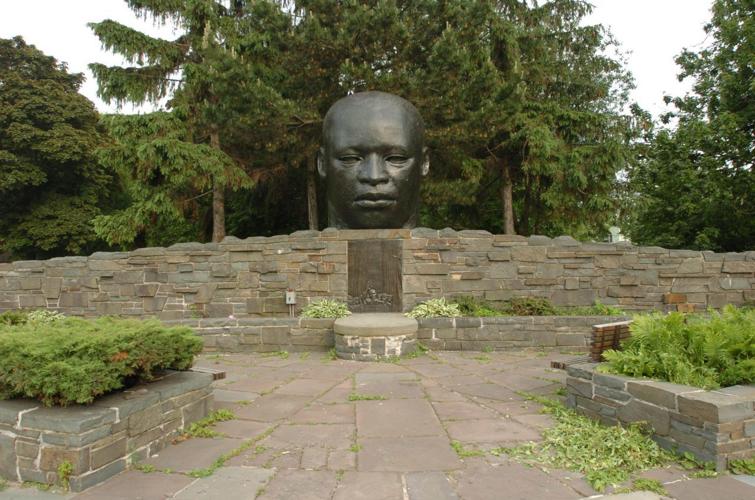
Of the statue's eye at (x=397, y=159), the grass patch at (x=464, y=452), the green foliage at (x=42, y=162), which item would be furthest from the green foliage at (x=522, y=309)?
the green foliage at (x=42, y=162)

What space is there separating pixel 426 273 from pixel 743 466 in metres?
4.79

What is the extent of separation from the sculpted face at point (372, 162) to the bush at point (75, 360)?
465cm

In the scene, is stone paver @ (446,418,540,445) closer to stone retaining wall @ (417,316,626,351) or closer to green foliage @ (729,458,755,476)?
green foliage @ (729,458,755,476)

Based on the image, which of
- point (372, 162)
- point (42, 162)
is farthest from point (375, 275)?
point (42, 162)

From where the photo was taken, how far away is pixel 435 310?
6664 millimetres

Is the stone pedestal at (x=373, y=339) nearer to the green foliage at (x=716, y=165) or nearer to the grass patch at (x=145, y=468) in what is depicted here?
the grass patch at (x=145, y=468)

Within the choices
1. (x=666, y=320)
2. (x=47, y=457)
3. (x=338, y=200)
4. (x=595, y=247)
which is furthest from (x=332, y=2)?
(x=47, y=457)

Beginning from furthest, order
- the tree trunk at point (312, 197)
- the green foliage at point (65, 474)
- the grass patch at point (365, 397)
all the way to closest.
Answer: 1. the tree trunk at point (312, 197)
2. the grass patch at point (365, 397)
3. the green foliage at point (65, 474)

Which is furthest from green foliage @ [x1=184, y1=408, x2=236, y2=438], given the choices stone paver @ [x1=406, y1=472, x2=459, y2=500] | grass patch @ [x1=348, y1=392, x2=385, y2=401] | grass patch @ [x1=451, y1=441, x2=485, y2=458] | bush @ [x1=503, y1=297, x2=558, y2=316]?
bush @ [x1=503, y1=297, x2=558, y2=316]

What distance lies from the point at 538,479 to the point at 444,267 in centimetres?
473

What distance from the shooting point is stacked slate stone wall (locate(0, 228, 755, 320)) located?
7215 mm

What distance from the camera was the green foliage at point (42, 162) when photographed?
16438 millimetres

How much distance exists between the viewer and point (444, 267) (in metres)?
7.20

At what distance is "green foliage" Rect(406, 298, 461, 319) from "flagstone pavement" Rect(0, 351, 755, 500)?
1.62 meters
